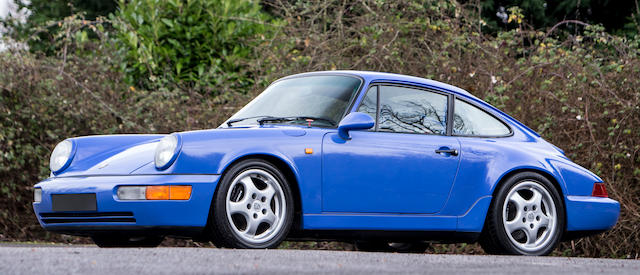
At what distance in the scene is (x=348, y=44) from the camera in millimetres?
11555

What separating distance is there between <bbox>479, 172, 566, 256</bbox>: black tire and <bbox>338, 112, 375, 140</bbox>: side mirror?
1277mm

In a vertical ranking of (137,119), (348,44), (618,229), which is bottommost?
(618,229)

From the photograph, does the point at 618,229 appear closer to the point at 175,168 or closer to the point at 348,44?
the point at 348,44

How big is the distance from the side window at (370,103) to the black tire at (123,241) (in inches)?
67.7

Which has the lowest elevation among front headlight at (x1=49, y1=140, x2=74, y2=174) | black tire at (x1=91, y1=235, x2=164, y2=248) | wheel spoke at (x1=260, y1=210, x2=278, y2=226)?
black tire at (x1=91, y1=235, x2=164, y2=248)

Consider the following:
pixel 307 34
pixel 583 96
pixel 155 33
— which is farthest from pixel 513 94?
pixel 155 33

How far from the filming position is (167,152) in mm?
5727

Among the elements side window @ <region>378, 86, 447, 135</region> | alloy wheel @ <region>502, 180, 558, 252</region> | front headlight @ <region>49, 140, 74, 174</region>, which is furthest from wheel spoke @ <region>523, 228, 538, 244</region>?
front headlight @ <region>49, 140, 74, 174</region>

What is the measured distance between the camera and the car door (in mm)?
6168

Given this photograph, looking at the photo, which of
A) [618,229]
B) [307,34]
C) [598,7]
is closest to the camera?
[618,229]

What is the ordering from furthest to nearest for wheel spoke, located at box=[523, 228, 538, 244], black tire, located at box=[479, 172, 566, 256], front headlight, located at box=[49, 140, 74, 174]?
1. wheel spoke, located at box=[523, 228, 538, 244]
2. black tire, located at box=[479, 172, 566, 256]
3. front headlight, located at box=[49, 140, 74, 174]

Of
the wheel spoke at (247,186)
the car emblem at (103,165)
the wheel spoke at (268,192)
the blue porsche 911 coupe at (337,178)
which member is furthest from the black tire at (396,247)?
the car emblem at (103,165)

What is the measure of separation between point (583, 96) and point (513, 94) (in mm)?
886

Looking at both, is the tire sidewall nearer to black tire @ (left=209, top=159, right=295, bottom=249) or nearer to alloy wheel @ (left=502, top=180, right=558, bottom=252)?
alloy wheel @ (left=502, top=180, right=558, bottom=252)
